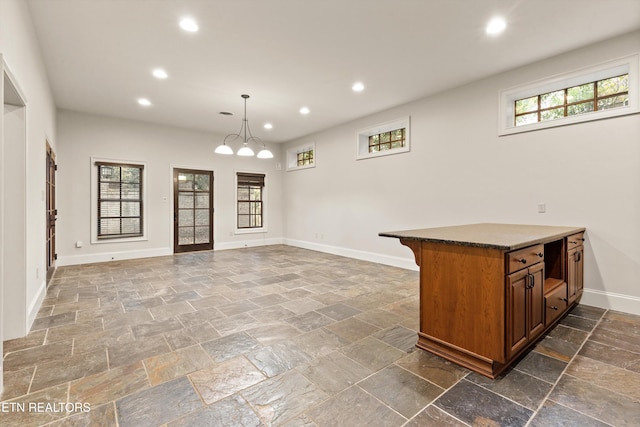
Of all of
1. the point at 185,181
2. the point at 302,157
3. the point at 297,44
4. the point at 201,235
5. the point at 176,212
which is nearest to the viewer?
the point at 297,44

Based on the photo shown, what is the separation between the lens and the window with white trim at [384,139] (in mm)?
5629

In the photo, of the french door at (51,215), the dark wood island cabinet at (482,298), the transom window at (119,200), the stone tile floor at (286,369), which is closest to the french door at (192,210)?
the transom window at (119,200)

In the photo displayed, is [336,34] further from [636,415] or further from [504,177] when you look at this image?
[636,415]

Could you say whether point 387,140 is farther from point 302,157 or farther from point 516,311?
point 516,311

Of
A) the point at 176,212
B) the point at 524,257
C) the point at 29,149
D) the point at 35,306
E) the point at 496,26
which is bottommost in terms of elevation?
the point at 35,306

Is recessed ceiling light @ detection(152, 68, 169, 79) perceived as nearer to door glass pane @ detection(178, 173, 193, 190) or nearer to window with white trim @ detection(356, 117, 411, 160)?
door glass pane @ detection(178, 173, 193, 190)

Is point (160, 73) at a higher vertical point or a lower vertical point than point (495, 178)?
higher

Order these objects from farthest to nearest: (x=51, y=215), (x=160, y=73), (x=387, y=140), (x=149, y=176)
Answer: (x=149, y=176) < (x=387, y=140) < (x=51, y=215) < (x=160, y=73)

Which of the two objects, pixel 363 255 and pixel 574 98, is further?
pixel 363 255

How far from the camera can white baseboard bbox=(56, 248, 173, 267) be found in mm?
5961

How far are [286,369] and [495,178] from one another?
12.6ft

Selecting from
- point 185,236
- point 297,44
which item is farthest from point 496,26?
point 185,236

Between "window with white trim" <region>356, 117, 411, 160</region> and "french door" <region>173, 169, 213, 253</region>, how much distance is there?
399 cm

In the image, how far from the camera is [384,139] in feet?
20.5
